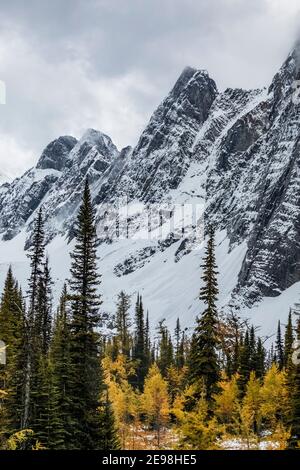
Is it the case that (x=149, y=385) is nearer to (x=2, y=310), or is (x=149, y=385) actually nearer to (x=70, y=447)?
(x=2, y=310)

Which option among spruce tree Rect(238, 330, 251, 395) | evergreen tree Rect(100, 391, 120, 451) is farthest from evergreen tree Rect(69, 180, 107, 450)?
spruce tree Rect(238, 330, 251, 395)

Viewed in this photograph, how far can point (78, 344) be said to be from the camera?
1224 inches

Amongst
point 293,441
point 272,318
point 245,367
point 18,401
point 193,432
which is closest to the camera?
point 193,432

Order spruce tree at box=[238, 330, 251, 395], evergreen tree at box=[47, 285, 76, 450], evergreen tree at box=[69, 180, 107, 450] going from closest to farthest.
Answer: evergreen tree at box=[47, 285, 76, 450] < evergreen tree at box=[69, 180, 107, 450] < spruce tree at box=[238, 330, 251, 395]

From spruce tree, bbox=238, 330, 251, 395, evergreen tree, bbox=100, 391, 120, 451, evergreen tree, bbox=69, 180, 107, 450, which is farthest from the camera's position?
spruce tree, bbox=238, 330, 251, 395

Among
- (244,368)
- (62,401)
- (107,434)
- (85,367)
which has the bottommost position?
(107,434)

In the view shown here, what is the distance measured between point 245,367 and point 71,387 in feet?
113

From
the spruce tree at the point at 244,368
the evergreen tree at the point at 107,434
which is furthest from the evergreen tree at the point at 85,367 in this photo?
the spruce tree at the point at 244,368

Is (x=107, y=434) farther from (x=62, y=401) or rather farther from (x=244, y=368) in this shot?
(x=244, y=368)

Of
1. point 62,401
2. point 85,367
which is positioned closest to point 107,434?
point 62,401

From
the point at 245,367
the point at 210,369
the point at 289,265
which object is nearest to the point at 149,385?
the point at 245,367

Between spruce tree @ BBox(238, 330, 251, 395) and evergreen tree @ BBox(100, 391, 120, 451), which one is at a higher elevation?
spruce tree @ BBox(238, 330, 251, 395)

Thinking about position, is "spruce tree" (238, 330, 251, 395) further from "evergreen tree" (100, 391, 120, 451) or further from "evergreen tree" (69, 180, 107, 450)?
"evergreen tree" (69, 180, 107, 450)

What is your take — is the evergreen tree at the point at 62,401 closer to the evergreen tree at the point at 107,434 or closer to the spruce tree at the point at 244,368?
the evergreen tree at the point at 107,434
